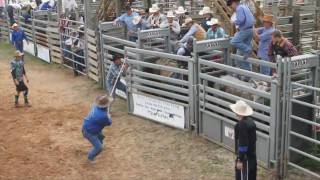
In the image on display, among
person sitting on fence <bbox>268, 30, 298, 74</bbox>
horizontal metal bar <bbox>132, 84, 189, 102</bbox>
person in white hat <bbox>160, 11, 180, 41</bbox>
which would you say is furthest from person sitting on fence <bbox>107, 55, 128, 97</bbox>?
person sitting on fence <bbox>268, 30, 298, 74</bbox>

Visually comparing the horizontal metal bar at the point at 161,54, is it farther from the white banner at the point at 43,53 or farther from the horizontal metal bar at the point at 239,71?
the white banner at the point at 43,53

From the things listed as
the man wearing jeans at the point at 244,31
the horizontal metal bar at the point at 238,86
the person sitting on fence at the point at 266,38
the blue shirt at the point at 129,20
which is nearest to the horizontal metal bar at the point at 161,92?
the horizontal metal bar at the point at 238,86

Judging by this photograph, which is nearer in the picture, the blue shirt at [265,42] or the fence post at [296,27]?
the blue shirt at [265,42]

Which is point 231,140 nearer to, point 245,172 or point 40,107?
point 245,172

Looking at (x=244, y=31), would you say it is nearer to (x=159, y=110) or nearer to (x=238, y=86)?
(x=238, y=86)

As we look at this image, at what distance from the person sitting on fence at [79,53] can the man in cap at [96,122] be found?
297 inches

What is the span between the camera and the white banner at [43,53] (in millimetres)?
19833

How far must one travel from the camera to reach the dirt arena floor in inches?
345

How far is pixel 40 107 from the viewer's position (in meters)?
13.2

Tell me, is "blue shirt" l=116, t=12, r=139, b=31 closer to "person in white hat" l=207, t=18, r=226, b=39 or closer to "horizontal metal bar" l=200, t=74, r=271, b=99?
"person in white hat" l=207, t=18, r=226, b=39

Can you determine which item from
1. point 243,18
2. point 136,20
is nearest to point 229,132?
point 243,18

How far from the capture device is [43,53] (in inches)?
800

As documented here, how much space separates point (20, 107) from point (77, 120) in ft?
7.28

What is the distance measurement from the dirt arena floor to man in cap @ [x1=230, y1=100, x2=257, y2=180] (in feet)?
3.04
